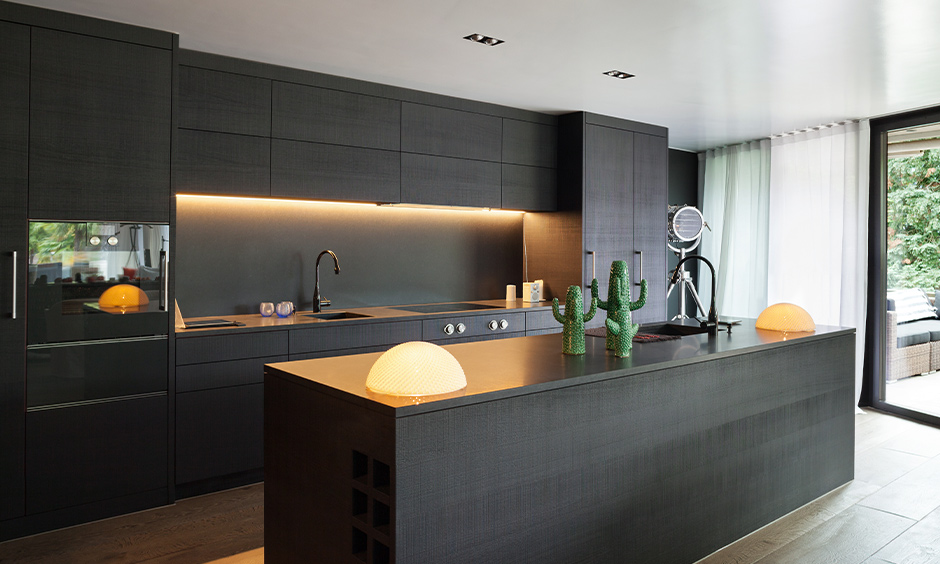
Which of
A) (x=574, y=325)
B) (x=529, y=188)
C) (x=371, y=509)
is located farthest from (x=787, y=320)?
(x=371, y=509)

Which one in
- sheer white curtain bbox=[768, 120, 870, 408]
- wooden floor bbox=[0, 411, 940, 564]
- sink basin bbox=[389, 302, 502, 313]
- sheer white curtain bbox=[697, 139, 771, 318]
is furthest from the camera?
sheer white curtain bbox=[697, 139, 771, 318]

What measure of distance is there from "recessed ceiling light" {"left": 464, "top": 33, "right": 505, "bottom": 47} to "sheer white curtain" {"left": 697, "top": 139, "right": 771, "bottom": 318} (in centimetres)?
397

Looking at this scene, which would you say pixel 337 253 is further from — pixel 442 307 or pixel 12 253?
pixel 12 253

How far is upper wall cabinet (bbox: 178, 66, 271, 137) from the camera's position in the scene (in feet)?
12.0

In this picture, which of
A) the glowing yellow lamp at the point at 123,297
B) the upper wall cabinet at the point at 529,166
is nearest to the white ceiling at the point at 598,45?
the upper wall cabinet at the point at 529,166

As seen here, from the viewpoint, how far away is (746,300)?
661 cm

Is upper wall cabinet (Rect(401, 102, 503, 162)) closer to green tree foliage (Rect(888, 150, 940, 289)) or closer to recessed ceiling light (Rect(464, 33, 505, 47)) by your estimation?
recessed ceiling light (Rect(464, 33, 505, 47))

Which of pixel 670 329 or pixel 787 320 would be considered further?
pixel 670 329

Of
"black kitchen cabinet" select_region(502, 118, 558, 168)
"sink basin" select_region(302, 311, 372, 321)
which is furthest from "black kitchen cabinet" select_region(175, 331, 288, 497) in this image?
"black kitchen cabinet" select_region(502, 118, 558, 168)

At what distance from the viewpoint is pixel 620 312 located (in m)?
2.68

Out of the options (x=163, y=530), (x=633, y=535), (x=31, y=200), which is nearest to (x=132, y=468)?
(x=163, y=530)

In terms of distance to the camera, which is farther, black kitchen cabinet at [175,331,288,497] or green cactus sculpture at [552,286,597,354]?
black kitchen cabinet at [175,331,288,497]

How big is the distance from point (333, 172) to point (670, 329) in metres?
2.32

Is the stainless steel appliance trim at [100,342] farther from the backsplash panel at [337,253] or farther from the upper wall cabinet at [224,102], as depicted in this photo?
the upper wall cabinet at [224,102]
